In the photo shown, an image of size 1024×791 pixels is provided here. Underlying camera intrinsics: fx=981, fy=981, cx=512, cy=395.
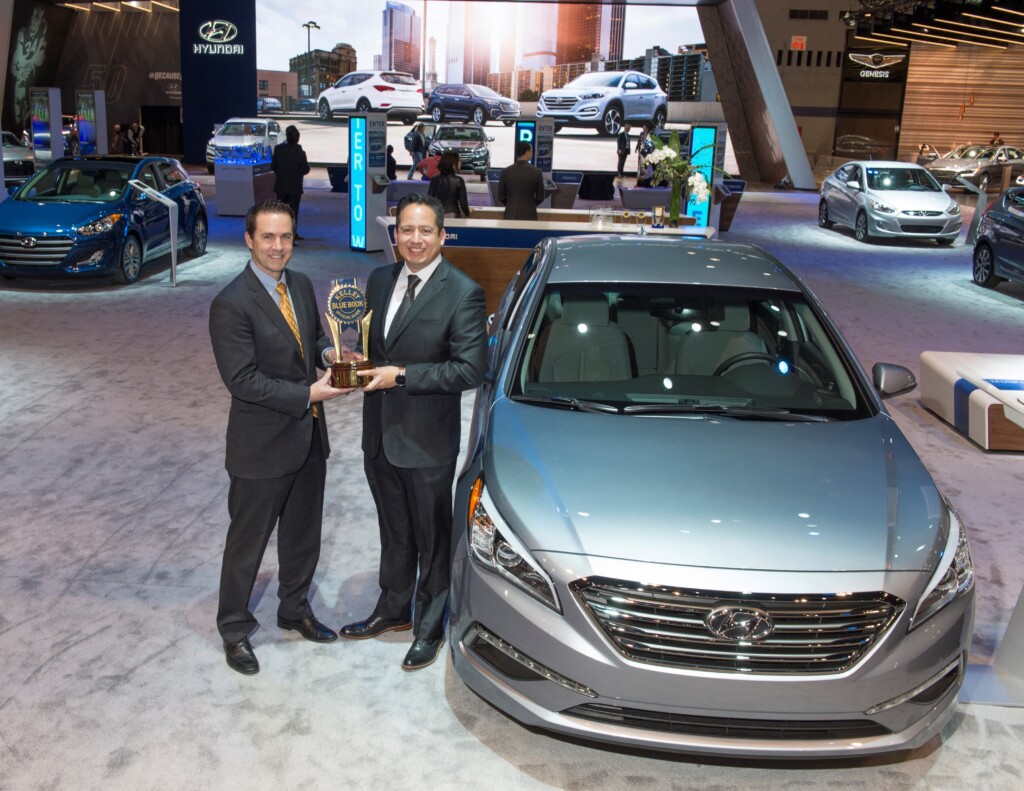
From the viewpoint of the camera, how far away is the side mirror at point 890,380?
147 inches

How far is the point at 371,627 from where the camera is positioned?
3.68 m

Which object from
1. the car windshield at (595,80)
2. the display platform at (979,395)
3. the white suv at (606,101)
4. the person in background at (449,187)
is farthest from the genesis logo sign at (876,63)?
→ the display platform at (979,395)

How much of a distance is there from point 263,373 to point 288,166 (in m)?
10.9

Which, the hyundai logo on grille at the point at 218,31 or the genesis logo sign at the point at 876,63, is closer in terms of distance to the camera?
the hyundai logo on grille at the point at 218,31

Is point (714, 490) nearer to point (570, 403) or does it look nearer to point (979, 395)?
point (570, 403)

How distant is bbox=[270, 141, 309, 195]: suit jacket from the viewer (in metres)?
13.3

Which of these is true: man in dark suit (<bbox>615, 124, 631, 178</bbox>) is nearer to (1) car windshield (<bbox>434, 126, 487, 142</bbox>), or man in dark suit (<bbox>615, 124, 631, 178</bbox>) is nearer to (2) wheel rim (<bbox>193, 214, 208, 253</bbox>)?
(1) car windshield (<bbox>434, 126, 487, 142</bbox>)

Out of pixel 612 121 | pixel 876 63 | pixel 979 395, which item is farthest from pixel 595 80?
pixel 979 395

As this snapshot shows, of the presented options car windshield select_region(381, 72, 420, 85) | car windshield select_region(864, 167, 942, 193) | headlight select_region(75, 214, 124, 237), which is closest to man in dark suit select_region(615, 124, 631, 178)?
car windshield select_region(381, 72, 420, 85)

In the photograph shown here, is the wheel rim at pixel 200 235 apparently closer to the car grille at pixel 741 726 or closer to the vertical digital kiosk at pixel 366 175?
the vertical digital kiosk at pixel 366 175

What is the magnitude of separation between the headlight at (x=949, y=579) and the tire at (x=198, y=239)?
11191 mm

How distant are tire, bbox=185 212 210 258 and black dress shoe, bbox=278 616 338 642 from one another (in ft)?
32.0

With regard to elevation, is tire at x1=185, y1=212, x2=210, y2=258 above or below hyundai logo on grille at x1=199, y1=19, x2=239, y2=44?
below

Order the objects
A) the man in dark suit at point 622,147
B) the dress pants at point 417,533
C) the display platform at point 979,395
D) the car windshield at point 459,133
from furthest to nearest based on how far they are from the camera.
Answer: the man in dark suit at point 622,147
the car windshield at point 459,133
the display platform at point 979,395
the dress pants at point 417,533
